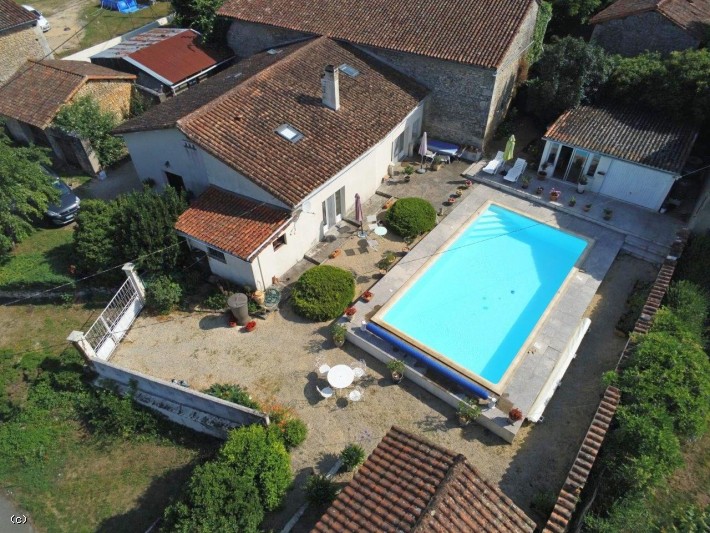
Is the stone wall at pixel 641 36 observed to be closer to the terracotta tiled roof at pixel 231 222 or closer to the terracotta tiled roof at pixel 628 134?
the terracotta tiled roof at pixel 628 134

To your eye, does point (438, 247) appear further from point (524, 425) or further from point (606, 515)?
point (606, 515)

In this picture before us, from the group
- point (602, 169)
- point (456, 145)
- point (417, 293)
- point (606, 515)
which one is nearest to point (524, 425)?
point (606, 515)

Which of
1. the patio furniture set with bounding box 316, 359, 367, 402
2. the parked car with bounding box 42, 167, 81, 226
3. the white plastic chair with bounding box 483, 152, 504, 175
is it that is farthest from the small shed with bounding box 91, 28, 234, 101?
the patio furniture set with bounding box 316, 359, 367, 402

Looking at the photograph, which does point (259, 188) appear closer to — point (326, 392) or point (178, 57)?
point (326, 392)

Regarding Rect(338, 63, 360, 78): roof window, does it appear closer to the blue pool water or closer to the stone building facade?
the stone building facade

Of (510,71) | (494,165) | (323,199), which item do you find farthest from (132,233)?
(510,71)

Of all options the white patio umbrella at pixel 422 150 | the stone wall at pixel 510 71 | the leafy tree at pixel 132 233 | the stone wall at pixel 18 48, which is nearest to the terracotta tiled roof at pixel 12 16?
the stone wall at pixel 18 48
